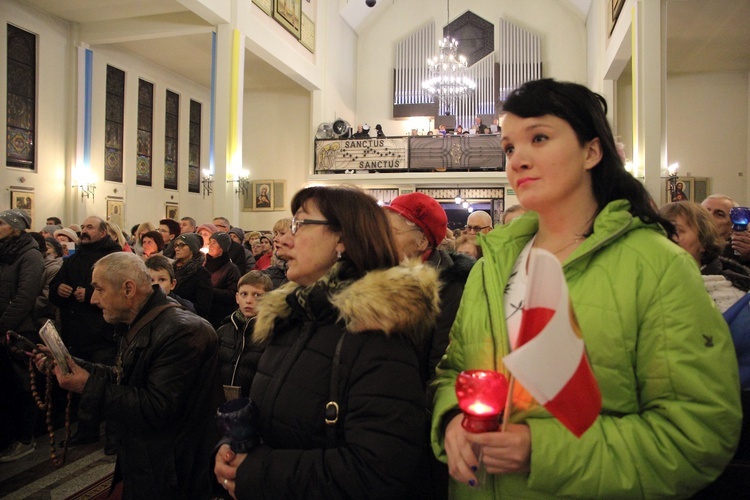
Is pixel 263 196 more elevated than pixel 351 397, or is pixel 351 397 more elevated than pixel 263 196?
pixel 263 196

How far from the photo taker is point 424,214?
2.71m

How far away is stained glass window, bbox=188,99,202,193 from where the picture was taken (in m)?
17.3

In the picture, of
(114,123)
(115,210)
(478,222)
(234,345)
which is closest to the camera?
(234,345)

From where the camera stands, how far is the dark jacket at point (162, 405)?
2.27 metres

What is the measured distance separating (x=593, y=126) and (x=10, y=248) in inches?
182

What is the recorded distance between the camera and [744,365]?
1.46 metres

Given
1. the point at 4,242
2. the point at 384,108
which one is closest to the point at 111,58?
the point at 384,108

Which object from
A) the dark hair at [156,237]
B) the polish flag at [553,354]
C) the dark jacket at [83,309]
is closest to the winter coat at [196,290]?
the dark jacket at [83,309]

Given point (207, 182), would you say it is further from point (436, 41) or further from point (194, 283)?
point (194, 283)

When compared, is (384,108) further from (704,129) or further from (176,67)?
(704,129)

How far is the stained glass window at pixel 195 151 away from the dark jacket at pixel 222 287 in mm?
12924

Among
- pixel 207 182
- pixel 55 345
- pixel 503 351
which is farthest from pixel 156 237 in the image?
pixel 207 182

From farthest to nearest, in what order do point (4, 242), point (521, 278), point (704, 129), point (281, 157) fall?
point (281, 157), point (704, 129), point (4, 242), point (521, 278)

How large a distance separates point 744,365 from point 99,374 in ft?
7.74
